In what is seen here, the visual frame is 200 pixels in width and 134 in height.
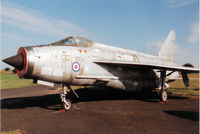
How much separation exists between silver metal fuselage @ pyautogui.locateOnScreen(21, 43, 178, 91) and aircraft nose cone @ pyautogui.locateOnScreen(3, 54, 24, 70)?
285 mm

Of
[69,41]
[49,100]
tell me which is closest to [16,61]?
[69,41]

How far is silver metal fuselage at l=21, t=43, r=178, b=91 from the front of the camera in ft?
17.9

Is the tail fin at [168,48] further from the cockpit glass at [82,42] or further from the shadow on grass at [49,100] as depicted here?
the cockpit glass at [82,42]

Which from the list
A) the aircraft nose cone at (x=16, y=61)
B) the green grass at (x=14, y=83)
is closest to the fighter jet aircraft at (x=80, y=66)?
the aircraft nose cone at (x=16, y=61)

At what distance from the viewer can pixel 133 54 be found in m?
9.66

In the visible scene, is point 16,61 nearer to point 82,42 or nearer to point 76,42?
point 76,42

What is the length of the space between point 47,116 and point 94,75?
2835mm

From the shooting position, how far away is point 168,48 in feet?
44.3

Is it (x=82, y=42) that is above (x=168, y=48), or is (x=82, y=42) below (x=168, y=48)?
below

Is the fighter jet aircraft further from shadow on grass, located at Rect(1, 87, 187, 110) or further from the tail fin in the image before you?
the tail fin

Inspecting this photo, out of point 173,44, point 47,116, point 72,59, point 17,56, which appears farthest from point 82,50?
point 173,44

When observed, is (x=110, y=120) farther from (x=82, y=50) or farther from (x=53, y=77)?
(x=82, y=50)

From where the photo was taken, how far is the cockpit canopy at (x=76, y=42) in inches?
261

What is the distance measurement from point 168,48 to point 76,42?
1041 cm
